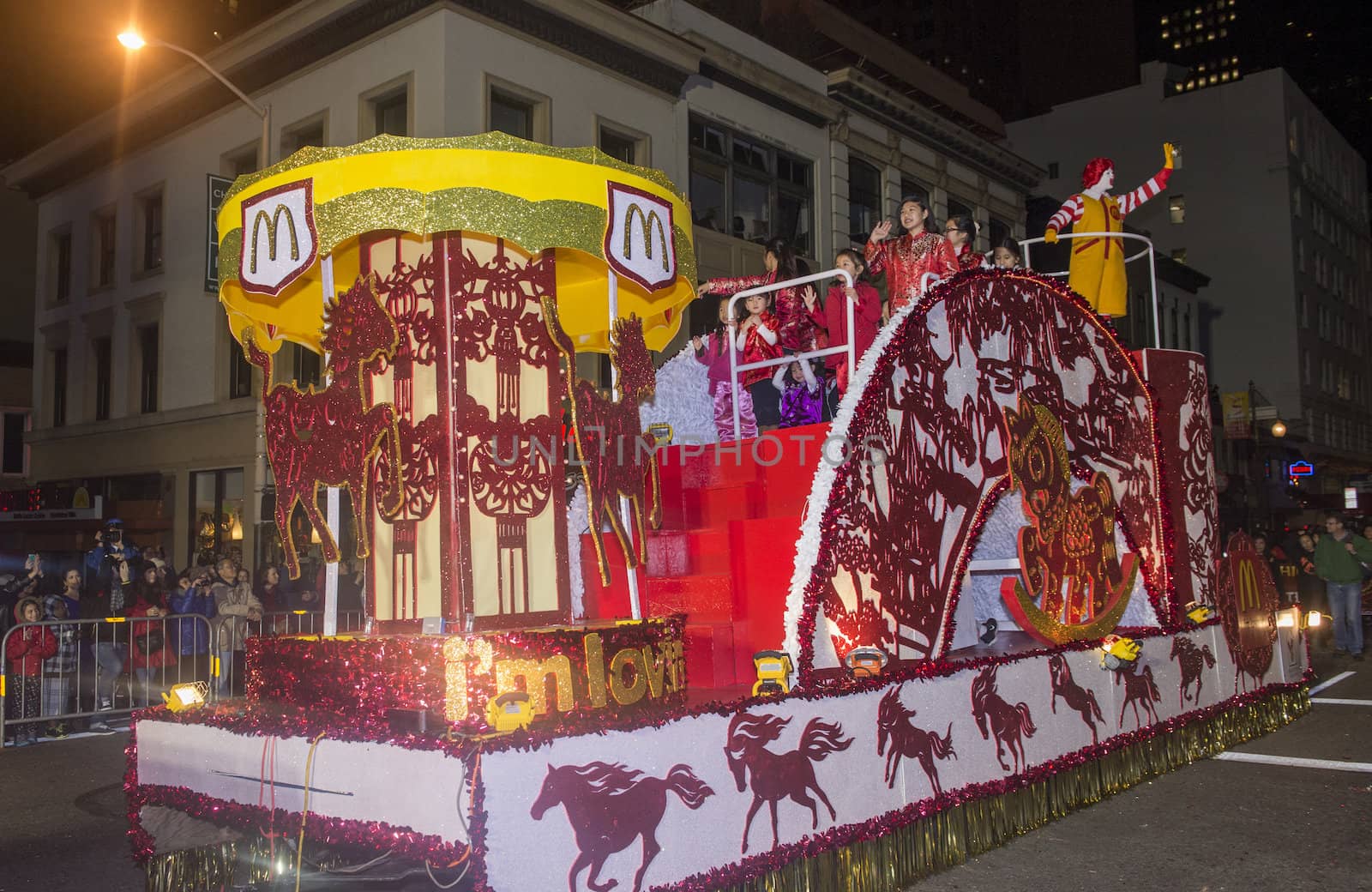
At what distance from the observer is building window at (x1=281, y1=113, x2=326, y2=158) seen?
2011 centimetres

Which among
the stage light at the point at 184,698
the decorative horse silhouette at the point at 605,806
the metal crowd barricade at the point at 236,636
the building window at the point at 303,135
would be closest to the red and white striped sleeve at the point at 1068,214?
the decorative horse silhouette at the point at 605,806

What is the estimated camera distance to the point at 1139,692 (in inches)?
330

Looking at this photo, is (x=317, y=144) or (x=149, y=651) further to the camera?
(x=317, y=144)

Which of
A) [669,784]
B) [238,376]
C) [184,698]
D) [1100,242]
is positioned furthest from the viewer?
[238,376]

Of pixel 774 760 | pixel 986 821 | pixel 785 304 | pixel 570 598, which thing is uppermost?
pixel 785 304

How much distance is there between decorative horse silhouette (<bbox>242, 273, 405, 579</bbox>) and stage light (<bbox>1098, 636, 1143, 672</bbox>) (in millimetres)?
5207

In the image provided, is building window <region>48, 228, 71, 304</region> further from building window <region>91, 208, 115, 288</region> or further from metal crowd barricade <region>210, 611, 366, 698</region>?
metal crowd barricade <region>210, 611, 366, 698</region>

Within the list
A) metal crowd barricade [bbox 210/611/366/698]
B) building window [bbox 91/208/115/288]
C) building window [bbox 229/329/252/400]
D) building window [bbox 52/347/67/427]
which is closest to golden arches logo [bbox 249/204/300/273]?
metal crowd barricade [bbox 210/611/366/698]

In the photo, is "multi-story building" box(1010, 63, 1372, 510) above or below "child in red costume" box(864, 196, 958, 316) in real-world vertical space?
above

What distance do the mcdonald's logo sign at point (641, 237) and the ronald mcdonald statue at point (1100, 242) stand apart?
5.41m

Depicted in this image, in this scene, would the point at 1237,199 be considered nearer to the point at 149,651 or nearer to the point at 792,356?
the point at 792,356

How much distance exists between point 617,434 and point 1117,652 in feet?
14.5

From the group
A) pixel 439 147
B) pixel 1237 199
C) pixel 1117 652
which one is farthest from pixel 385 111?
pixel 1237 199

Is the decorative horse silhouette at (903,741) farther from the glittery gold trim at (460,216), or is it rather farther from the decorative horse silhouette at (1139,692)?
the glittery gold trim at (460,216)
